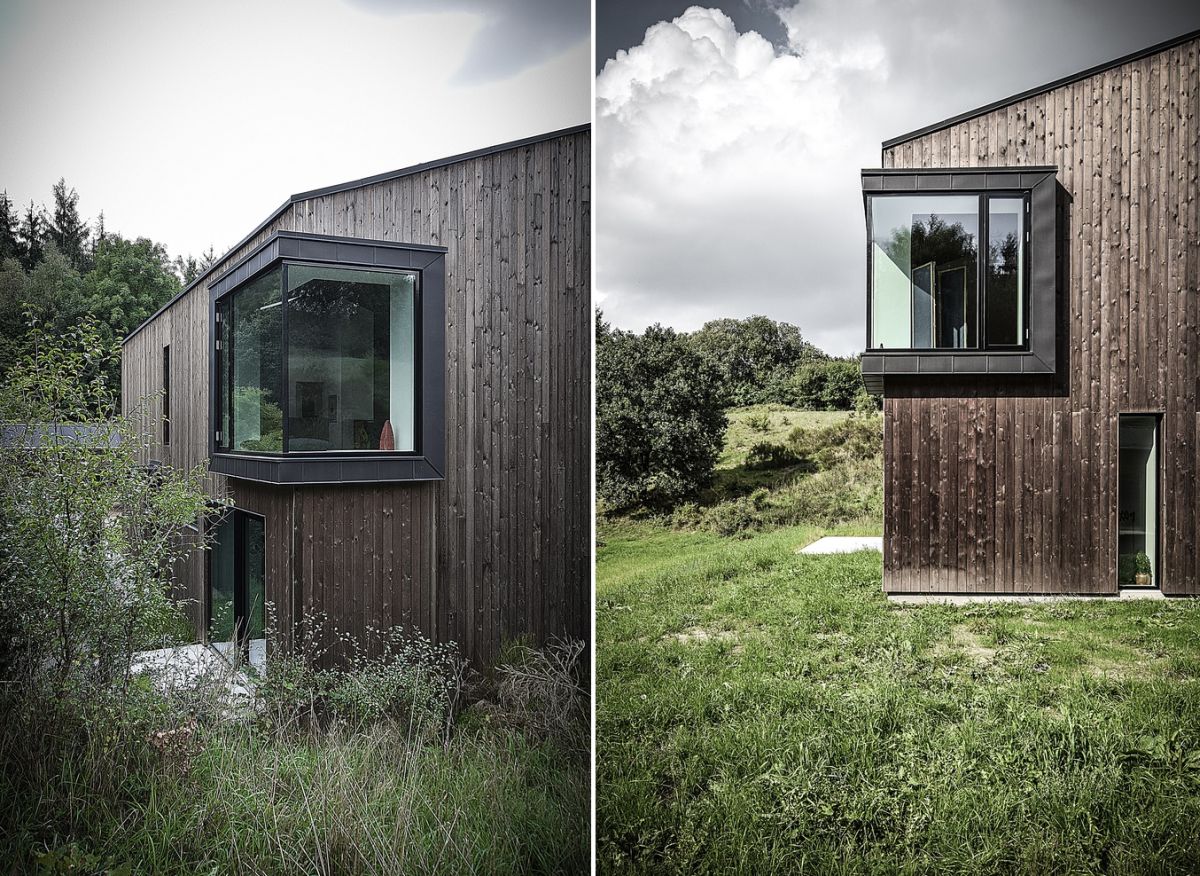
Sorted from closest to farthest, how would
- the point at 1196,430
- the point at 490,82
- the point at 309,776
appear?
the point at 309,776
the point at 490,82
the point at 1196,430

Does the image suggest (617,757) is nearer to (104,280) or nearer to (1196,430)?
(104,280)

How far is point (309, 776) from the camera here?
120cm

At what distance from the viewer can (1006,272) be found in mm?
2660

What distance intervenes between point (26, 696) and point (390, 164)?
3.69ft

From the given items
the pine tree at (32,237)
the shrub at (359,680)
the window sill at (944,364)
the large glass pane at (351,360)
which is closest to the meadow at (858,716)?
the window sill at (944,364)

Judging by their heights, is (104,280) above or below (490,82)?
below

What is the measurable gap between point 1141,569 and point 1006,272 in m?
1.22

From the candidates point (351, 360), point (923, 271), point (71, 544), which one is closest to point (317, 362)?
point (351, 360)

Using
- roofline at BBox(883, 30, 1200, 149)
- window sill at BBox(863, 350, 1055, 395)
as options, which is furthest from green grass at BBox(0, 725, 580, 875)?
roofline at BBox(883, 30, 1200, 149)

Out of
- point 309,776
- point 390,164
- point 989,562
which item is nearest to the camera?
point 309,776

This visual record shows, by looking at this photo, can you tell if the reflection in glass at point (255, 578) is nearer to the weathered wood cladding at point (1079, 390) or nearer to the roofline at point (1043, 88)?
the weathered wood cladding at point (1079, 390)

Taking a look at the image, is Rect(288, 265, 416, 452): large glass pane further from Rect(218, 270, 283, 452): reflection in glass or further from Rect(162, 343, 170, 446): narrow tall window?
Rect(162, 343, 170, 446): narrow tall window

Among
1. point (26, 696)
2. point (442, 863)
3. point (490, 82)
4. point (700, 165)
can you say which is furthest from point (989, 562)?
point (26, 696)

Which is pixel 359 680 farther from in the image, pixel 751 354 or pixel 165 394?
pixel 751 354
